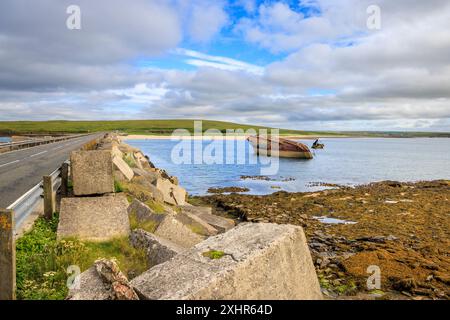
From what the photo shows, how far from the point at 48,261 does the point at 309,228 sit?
11.0 metres

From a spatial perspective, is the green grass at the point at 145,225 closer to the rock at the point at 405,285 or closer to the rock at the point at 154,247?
the rock at the point at 154,247

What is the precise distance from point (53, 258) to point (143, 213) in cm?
283

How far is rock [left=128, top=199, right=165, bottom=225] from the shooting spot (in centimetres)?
869

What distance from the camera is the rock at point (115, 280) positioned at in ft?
15.0

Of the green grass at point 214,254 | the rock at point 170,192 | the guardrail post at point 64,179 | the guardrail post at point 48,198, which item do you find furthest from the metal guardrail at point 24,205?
the rock at point 170,192

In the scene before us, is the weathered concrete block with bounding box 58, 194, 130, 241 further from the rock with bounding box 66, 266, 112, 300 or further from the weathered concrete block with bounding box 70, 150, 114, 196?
the rock with bounding box 66, 266, 112, 300

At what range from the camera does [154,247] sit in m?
7.04

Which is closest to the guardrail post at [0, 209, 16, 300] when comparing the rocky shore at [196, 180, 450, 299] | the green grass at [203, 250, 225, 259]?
the green grass at [203, 250, 225, 259]

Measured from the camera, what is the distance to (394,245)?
40.3 ft

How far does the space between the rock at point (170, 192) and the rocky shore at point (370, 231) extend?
2.74 meters

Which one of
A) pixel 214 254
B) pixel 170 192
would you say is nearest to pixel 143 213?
pixel 214 254
